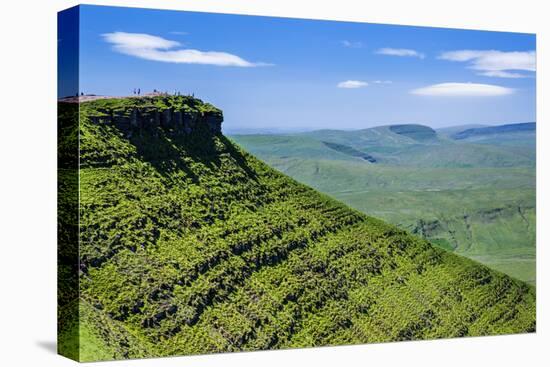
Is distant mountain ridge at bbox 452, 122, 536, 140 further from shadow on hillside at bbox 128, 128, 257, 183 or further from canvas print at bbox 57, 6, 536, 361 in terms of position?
shadow on hillside at bbox 128, 128, 257, 183

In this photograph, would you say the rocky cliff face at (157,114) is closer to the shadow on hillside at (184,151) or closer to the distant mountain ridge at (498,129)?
the shadow on hillside at (184,151)

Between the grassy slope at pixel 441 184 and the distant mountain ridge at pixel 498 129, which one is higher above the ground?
the distant mountain ridge at pixel 498 129

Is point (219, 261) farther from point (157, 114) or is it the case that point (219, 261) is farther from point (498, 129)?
point (498, 129)

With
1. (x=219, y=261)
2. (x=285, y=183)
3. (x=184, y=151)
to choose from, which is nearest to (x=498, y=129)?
(x=285, y=183)

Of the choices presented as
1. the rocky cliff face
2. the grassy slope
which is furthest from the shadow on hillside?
the grassy slope

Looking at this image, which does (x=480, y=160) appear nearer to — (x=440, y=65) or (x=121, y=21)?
(x=440, y=65)

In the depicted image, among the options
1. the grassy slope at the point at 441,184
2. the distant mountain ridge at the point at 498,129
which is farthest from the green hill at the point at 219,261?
the distant mountain ridge at the point at 498,129
